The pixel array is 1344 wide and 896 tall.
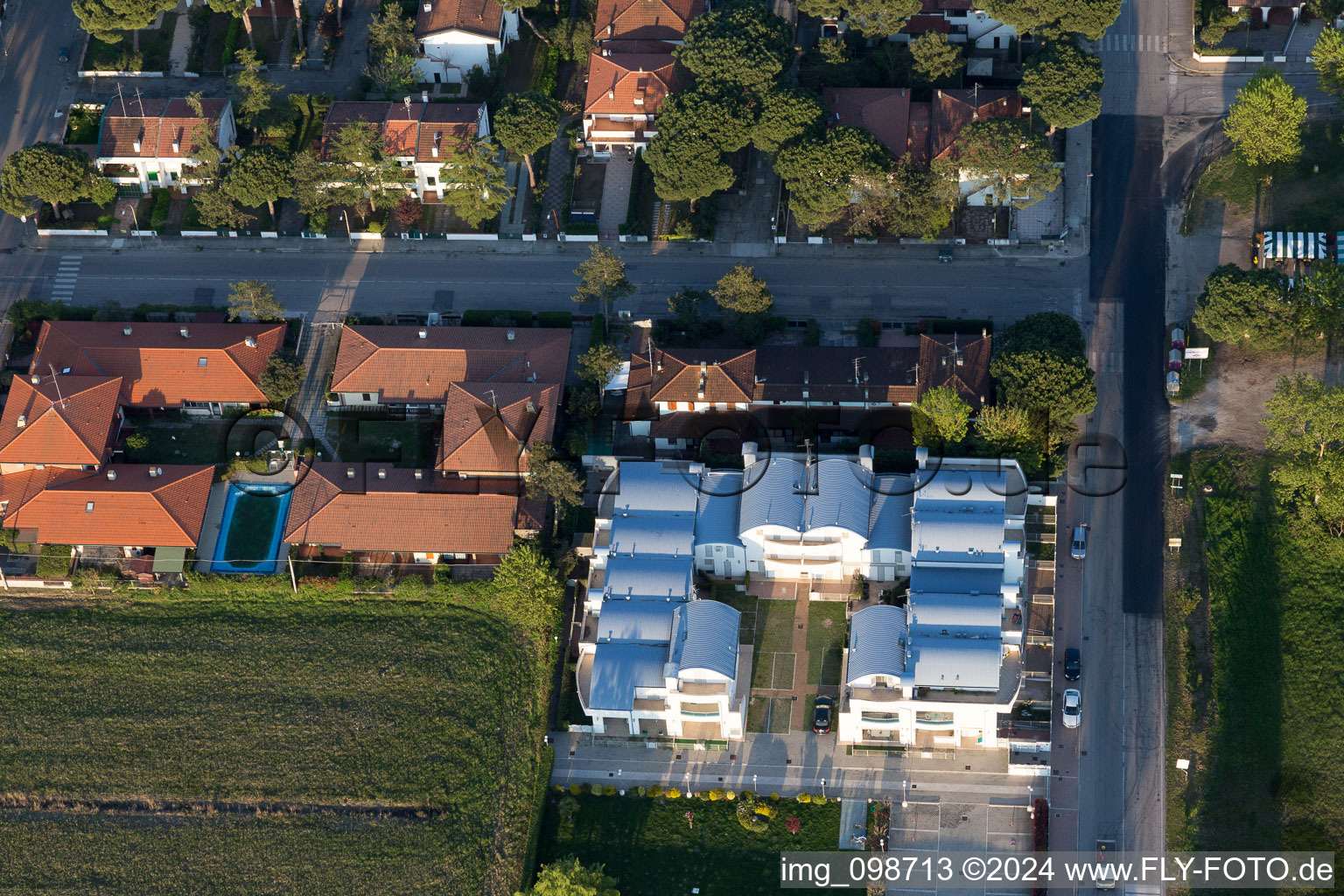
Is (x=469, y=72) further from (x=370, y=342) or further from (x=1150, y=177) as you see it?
(x=1150, y=177)

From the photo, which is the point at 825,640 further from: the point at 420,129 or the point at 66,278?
the point at 66,278

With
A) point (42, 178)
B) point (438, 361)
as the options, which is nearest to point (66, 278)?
point (42, 178)

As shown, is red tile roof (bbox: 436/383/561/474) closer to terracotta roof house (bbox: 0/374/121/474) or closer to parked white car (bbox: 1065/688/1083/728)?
terracotta roof house (bbox: 0/374/121/474)

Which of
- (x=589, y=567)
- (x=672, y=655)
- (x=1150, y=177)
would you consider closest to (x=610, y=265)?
(x=589, y=567)

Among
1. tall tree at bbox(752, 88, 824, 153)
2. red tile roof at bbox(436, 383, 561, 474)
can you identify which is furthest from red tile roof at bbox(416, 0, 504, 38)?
red tile roof at bbox(436, 383, 561, 474)

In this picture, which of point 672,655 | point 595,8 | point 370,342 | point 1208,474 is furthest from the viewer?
point 595,8

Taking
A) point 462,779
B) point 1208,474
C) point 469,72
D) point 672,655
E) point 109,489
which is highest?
point 469,72
